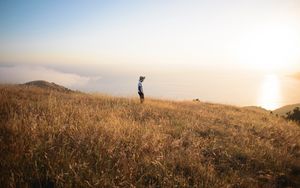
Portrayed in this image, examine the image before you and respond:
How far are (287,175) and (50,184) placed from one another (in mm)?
5641

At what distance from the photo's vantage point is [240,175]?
599 centimetres

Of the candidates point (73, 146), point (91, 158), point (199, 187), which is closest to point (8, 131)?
point (73, 146)

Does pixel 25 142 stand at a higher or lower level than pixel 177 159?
higher

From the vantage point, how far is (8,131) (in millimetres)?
5543

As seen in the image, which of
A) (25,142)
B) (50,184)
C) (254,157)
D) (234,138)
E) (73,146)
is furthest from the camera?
(234,138)

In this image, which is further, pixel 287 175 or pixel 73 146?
pixel 287 175

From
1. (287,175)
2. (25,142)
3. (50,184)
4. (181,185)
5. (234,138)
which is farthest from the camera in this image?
(234,138)

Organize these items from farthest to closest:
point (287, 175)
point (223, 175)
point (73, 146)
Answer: point (287, 175) → point (223, 175) → point (73, 146)

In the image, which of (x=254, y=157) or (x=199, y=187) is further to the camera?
(x=254, y=157)

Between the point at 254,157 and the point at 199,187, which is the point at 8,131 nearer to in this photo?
the point at 199,187

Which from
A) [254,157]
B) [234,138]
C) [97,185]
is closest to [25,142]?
[97,185]

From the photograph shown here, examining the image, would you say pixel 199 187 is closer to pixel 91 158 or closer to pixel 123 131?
pixel 91 158

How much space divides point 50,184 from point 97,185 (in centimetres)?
72

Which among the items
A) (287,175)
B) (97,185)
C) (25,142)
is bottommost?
(287,175)
